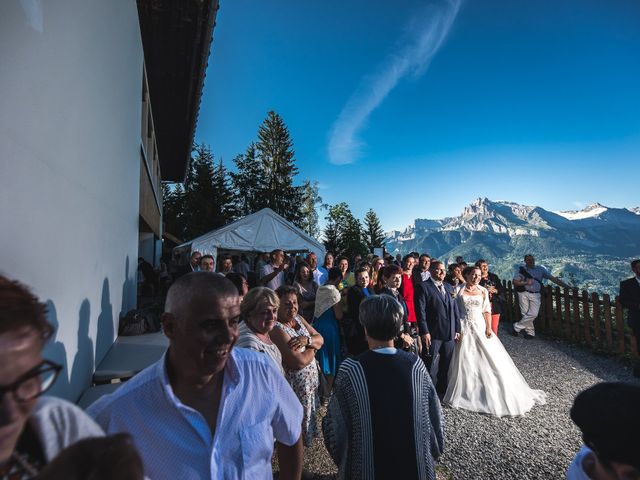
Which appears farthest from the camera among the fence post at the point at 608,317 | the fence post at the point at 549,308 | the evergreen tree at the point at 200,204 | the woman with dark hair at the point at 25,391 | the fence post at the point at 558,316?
the evergreen tree at the point at 200,204

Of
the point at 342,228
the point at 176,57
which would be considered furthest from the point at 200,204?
the point at 176,57

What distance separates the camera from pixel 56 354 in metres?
2.12

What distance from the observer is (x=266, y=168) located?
138 ft

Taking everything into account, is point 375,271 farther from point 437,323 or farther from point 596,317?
point 596,317

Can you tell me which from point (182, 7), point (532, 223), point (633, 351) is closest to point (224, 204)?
point (182, 7)

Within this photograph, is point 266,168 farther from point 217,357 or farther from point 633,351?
point 217,357

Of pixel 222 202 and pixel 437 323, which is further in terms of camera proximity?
pixel 222 202

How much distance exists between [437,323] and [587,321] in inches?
219

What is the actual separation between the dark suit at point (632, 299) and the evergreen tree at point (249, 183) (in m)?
36.6

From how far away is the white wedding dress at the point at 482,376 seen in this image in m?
4.68

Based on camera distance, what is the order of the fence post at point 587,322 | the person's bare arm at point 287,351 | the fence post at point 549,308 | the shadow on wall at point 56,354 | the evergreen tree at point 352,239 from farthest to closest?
the evergreen tree at point 352,239
the fence post at point 549,308
the fence post at point 587,322
the person's bare arm at point 287,351
the shadow on wall at point 56,354

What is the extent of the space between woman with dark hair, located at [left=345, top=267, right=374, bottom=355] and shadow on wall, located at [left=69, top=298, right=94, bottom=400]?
10.0ft

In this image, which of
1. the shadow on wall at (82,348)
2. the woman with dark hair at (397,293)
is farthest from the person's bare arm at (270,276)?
the shadow on wall at (82,348)

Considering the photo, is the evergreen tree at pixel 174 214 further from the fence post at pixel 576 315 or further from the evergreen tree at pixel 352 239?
the fence post at pixel 576 315
